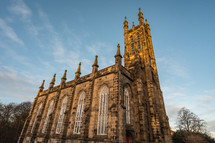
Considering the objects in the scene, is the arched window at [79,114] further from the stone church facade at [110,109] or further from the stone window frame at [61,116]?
the stone window frame at [61,116]

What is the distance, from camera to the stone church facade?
13658mm

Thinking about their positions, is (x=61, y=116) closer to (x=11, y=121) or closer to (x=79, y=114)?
(x=79, y=114)

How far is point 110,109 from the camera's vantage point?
13.7 metres

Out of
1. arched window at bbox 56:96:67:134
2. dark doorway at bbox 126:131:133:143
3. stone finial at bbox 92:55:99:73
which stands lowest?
dark doorway at bbox 126:131:133:143

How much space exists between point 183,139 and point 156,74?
14.1 metres

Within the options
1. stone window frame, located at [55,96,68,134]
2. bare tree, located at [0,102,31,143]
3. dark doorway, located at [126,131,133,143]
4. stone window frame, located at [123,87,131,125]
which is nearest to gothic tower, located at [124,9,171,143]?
dark doorway, located at [126,131,133,143]

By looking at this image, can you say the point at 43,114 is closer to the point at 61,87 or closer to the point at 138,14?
the point at 61,87

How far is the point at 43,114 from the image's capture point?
1023 inches

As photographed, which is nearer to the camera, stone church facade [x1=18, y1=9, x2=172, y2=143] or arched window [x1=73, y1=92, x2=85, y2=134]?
stone church facade [x1=18, y1=9, x2=172, y2=143]

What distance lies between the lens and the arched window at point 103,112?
13.8 m

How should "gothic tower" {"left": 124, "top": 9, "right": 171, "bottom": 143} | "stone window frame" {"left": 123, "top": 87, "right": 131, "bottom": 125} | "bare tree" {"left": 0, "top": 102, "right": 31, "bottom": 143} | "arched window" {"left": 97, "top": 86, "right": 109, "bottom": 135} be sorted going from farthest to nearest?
"bare tree" {"left": 0, "top": 102, "right": 31, "bottom": 143}
"gothic tower" {"left": 124, "top": 9, "right": 171, "bottom": 143}
"stone window frame" {"left": 123, "top": 87, "right": 131, "bottom": 125}
"arched window" {"left": 97, "top": 86, "right": 109, "bottom": 135}

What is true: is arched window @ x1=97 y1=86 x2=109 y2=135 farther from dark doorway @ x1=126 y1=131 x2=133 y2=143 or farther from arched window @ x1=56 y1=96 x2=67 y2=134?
arched window @ x1=56 y1=96 x2=67 y2=134

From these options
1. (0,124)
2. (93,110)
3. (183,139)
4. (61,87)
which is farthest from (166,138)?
(0,124)

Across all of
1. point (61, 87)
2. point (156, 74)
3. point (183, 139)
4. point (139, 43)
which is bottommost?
point (183, 139)
